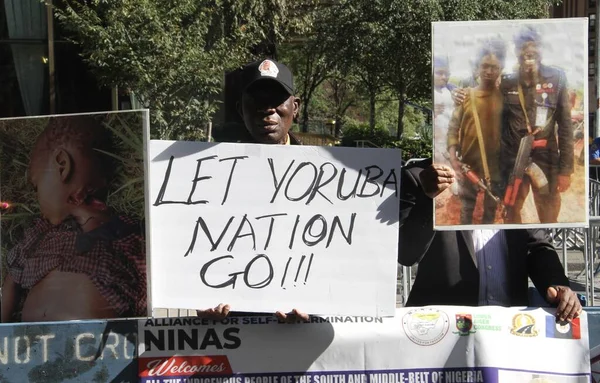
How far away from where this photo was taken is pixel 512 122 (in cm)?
292

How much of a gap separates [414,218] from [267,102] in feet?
2.38

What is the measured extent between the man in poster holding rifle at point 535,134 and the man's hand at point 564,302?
13.7 inches

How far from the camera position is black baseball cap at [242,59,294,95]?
2996 millimetres

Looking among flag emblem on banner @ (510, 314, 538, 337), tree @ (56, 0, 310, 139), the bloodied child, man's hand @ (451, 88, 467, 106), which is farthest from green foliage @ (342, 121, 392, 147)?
the bloodied child

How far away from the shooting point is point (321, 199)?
297 cm

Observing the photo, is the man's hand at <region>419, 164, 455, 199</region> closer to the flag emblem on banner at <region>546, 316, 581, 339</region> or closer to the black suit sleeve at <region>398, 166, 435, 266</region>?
the black suit sleeve at <region>398, 166, 435, 266</region>

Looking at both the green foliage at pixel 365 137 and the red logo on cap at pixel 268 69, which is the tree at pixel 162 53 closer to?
the red logo on cap at pixel 268 69

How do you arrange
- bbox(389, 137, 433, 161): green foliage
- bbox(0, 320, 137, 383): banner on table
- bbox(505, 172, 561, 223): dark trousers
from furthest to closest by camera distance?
bbox(389, 137, 433, 161): green foliage
bbox(0, 320, 137, 383): banner on table
bbox(505, 172, 561, 223): dark trousers

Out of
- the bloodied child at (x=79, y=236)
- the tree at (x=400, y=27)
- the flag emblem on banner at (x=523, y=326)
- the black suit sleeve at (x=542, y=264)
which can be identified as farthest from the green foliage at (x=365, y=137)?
the bloodied child at (x=79, y=236)

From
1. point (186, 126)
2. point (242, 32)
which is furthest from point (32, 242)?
point (242, 32)

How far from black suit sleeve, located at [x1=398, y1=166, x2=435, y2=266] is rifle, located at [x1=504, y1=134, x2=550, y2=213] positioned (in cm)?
30

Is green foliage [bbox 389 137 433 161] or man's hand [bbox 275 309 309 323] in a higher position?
green foliage [bbox 389 137 433 161]

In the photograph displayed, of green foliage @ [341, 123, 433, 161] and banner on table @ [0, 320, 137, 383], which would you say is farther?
green foliage @ [341, 123, 433, 161]

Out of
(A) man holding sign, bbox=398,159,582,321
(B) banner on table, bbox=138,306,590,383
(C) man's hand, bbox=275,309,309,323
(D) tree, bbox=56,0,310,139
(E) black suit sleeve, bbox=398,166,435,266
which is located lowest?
(B) banner on table, bbox=138,306,590,383
